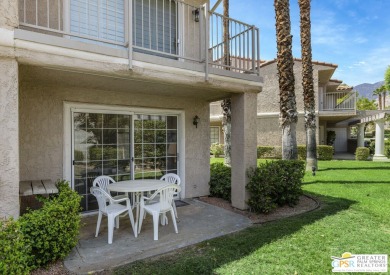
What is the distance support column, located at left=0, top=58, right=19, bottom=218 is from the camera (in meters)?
3.68

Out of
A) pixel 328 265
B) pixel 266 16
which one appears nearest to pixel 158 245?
pixel 328 265

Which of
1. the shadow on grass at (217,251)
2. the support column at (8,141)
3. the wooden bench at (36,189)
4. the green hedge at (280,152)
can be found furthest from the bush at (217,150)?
the support column at (8,141)

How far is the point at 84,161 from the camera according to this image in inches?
266

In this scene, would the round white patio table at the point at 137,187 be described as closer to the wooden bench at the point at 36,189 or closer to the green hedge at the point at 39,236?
the green hedge at the point at 39,236

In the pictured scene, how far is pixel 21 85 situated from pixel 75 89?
3.75 feet

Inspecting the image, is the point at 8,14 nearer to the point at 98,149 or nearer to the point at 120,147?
the point at 98,149

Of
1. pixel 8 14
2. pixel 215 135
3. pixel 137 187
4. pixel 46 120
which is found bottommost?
pixel 137 187

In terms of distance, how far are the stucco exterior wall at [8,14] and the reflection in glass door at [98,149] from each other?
3007 mm

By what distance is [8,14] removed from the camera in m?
3.81

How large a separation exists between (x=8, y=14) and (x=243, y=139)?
5.56 meters

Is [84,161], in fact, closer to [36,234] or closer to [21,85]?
[21,85]

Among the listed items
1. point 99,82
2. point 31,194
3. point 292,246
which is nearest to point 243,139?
point 292,246

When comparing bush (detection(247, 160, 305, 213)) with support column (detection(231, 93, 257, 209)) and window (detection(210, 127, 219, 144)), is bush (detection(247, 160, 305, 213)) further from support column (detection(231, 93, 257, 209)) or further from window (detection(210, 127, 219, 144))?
window (detection(210, 127, 219, 144))

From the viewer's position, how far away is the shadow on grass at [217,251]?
3.98 m
